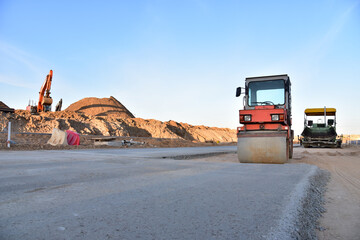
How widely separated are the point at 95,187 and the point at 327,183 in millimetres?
3711

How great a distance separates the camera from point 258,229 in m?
1.80

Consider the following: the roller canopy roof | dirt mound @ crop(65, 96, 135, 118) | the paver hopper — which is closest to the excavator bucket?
the paver hopper

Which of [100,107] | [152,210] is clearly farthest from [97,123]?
[152,210]

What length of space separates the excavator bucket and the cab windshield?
1.32m

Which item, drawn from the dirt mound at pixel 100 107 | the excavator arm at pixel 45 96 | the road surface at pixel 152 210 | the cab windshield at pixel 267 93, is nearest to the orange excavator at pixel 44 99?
the excavator arm at pixel 45 96

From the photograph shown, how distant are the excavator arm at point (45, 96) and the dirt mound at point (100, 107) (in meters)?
8.26

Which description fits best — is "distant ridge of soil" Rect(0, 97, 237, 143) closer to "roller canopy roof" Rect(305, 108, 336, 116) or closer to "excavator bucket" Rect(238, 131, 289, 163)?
"roller canopy roof" Rect(305, 108, 336, 116)

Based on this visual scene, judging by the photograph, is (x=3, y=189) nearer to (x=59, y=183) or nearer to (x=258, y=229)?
(x=59, y=183)

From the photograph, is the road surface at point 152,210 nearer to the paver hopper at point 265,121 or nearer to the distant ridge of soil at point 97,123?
the paver hopper at point 265,121

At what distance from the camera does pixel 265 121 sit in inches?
300

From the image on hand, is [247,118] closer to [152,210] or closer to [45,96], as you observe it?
[152,210]

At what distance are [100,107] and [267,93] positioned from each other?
35.3 m

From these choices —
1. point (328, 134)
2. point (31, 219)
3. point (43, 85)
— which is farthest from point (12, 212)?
point (43, 85)

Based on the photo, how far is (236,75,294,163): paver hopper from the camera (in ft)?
24.1
